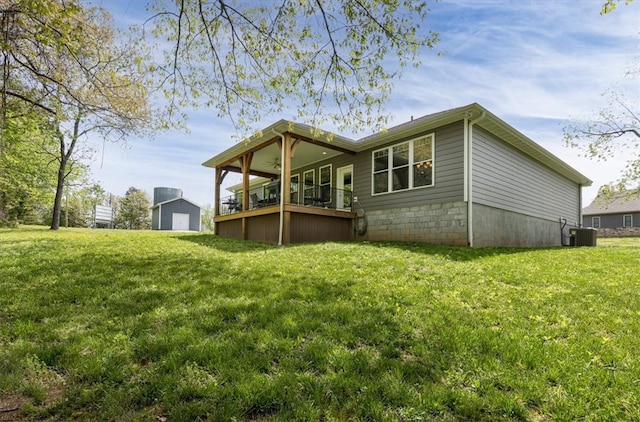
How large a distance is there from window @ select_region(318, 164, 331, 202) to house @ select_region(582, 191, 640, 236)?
21575 mm

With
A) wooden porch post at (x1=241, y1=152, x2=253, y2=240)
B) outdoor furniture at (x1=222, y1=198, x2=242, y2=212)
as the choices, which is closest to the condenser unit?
wooden porch post at (x1=241, y1=152, x2=253, y2=240)

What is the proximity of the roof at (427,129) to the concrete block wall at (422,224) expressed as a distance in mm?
2218

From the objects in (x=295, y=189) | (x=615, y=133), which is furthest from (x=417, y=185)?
(x=615, y=133)

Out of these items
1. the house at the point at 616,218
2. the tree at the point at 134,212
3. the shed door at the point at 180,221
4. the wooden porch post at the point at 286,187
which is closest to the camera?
the wooden porch post at the point at 286,187

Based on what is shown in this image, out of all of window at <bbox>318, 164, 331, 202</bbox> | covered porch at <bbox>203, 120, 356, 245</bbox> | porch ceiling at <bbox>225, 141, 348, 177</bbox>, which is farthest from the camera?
window at <bbox>318, 164, 331, 202</bbox>

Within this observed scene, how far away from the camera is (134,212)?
36500mm

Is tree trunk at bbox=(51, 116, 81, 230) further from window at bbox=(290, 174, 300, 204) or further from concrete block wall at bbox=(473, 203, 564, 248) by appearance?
concrete block wall at bbox=(473, 203, 564, 248)

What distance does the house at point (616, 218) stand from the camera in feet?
77.9

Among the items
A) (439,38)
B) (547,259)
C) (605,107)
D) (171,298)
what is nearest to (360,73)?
(439,38)

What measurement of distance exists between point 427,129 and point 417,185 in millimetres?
1608

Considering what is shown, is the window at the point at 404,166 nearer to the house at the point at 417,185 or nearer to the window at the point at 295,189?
the house at the point at 417,185

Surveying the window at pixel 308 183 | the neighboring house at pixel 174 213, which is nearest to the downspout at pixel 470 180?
the window at pixel 308 183

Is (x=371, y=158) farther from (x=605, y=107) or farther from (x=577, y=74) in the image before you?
(x=605, y=107)

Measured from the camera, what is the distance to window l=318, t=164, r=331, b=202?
13.3m
